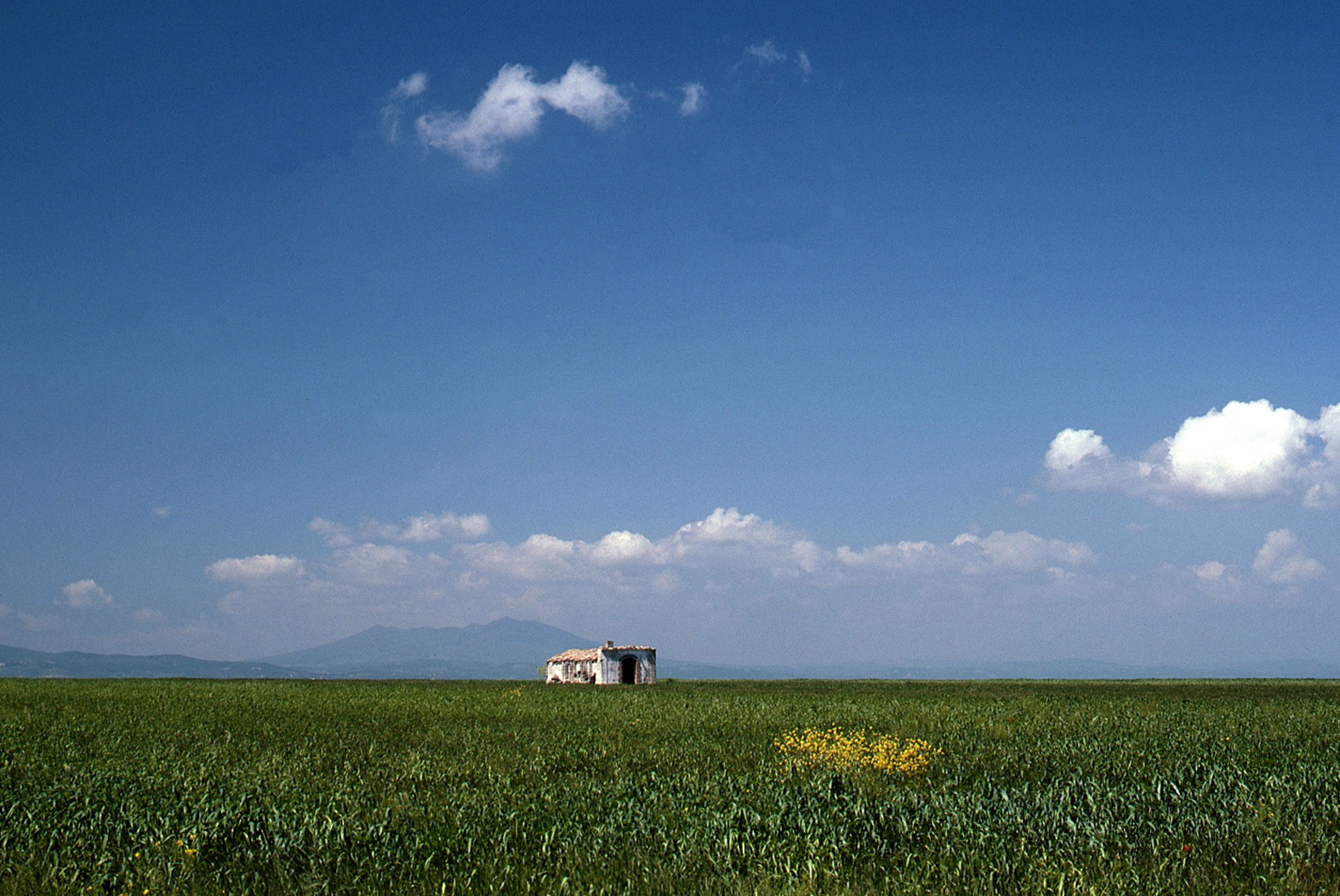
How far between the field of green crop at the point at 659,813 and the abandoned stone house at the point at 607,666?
160 ft

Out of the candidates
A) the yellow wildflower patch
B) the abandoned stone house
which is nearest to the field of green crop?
the yellow wildflower patch

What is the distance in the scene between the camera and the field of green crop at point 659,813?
871cm

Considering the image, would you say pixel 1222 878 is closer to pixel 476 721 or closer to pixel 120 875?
pixel 120 875

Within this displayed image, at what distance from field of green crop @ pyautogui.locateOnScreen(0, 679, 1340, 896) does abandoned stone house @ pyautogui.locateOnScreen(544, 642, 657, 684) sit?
48.6 m

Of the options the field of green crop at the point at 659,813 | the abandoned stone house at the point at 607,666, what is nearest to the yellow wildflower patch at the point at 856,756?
the field of green crop at the point at 659,813

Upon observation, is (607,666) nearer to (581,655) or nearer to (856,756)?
(581,655)

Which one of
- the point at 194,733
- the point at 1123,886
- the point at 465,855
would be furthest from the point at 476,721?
the point at 1123,886

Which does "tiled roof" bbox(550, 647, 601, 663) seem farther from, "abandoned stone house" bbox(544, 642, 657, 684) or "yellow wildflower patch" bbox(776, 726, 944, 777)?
"yellow wildflower patch" bbox(776, 726, 944, 777)

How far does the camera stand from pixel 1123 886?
26.0ft

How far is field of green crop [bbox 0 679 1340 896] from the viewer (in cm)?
871

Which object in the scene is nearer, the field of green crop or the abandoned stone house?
the field of green crop

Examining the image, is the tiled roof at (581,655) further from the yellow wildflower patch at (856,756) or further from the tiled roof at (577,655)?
the yellow wildflower patch at (856,756)

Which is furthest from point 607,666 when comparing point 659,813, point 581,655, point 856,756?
point 659,813

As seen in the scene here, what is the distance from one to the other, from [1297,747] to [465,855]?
2191cm
